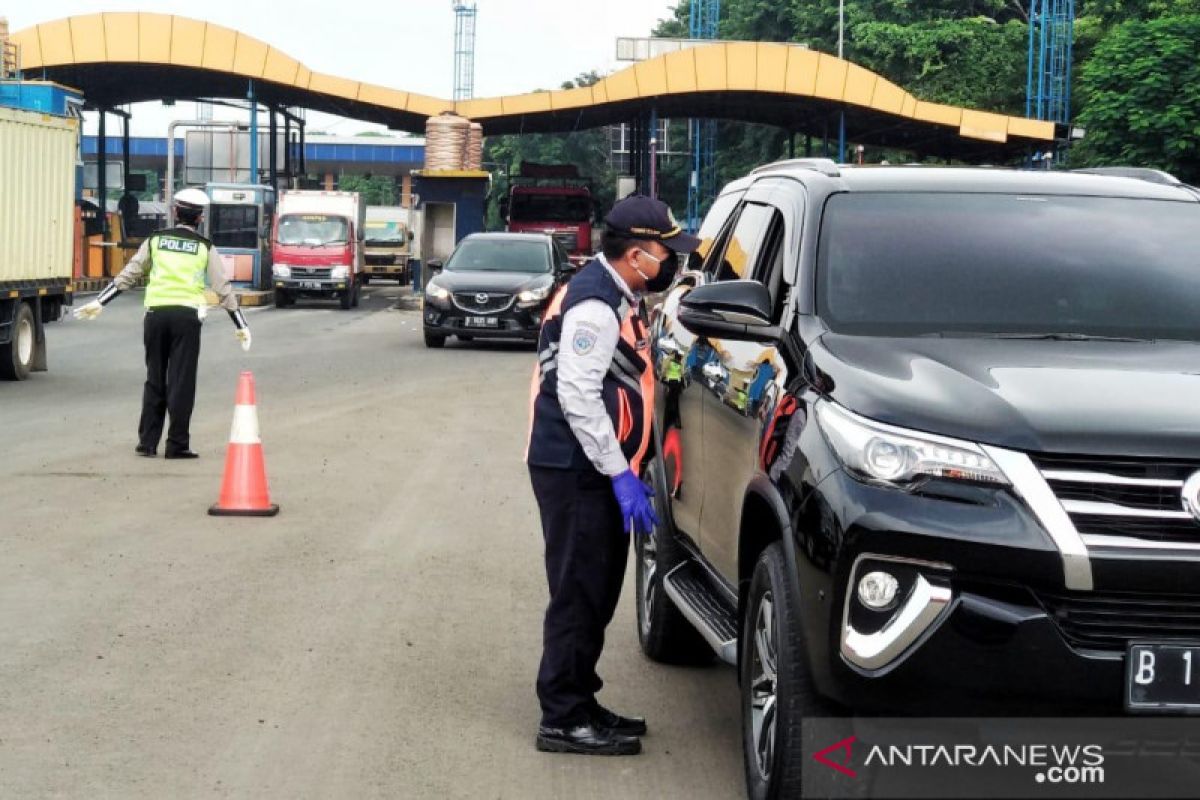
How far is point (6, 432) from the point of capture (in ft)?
51.4

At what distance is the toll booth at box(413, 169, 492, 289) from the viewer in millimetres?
49562

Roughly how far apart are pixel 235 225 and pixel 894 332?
45318 millimetres

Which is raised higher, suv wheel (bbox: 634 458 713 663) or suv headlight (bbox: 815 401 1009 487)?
suv headlight (bbox: 815 401 1009 487)

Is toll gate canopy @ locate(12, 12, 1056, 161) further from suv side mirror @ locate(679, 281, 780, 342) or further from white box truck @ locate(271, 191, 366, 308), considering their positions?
suv side mirror @ locate(679, 281, 780, 342)

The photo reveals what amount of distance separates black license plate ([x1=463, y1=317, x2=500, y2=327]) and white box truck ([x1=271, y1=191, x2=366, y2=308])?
1675cm

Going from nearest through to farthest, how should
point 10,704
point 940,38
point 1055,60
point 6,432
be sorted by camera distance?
point 10,704 < point 6,432 < point 1055,60 < point 940,38

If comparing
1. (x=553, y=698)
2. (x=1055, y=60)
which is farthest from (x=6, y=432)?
(x=1055, y=60)

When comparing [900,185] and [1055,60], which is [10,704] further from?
[1055,60]

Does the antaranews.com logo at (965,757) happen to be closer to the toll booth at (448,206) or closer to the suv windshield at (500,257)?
the suv windshield at (500,257)

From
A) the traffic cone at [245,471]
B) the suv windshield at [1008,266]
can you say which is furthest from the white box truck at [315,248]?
the suv windshield at [1008,266]

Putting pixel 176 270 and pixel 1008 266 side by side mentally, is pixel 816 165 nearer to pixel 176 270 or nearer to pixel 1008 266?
pixel 1008 266

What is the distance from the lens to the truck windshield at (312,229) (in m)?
44.4

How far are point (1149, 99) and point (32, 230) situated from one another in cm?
2958

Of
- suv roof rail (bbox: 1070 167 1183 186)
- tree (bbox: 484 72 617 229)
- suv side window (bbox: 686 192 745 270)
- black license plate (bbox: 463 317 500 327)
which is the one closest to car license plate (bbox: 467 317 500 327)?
black license plate (bbox: 463 317 500 327)
